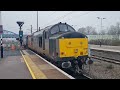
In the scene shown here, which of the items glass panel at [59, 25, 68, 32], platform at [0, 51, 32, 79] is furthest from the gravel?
platform at [0, 51, 32, 79]

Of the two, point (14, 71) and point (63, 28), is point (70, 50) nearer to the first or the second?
point (63, 28)

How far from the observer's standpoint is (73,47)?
1403cm

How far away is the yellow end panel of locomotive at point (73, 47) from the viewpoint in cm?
1372

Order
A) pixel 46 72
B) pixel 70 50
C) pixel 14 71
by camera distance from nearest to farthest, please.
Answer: pixel 46 72 → pixel 14 71 → pixel 70 50

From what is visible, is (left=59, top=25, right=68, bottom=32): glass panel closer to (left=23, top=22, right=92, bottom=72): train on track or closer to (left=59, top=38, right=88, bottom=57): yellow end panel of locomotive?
(left=23, top=22, right=92, bottom=72): train on track

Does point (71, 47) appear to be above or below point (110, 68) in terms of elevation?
above

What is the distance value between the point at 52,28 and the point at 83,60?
12.0 ft

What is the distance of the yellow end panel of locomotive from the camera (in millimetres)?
13719

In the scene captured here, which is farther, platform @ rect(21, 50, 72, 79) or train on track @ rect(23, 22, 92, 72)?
train on track @ rect(23, 22, 92, 72)

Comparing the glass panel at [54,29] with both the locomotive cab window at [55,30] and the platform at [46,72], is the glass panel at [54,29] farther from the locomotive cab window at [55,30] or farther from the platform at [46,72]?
the platform at [46,72]

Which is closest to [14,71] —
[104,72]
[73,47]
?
[73,47]
